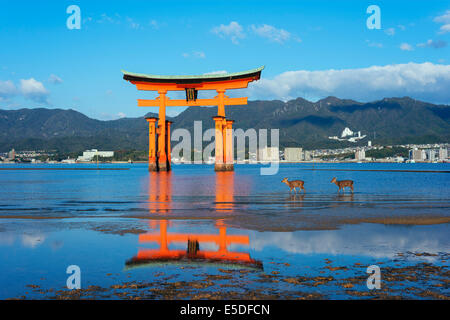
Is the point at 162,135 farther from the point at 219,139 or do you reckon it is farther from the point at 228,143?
the point at 228,143

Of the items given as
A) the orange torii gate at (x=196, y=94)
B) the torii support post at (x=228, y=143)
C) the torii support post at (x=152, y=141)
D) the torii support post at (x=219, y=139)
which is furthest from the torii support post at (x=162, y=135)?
the torii support post at (x=228, y=143)

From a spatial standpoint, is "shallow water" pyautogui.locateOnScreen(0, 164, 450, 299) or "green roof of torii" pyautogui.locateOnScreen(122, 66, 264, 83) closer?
"shallow water" pyautogui.locateOnScreen(0, 164, 450, 299)

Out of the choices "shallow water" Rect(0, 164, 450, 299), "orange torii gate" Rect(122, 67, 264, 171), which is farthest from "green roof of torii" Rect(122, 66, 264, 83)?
"shallow water" Rect(0, 164, 450, 299)

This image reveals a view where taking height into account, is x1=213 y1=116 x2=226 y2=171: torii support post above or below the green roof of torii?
below

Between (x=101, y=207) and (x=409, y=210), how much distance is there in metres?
14.6

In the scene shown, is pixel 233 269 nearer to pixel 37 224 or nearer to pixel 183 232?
pixel 183 232

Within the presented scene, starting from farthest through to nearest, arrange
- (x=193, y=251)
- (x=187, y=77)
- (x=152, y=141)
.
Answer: (x=152, y=141) < (x=187, y=77) < (x=193, y=251)

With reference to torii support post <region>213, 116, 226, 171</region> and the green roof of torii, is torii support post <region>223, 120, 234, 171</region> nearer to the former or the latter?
torii support post <region>213, 116, 226, 171</region>

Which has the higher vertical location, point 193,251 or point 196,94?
point 196,94

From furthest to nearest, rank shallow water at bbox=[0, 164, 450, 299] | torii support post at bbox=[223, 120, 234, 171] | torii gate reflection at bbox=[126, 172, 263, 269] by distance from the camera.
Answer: torii support post at bbox=[223, 120, 234, 171], torii gate reflection at bbox=[126, 172, 263, 269], shallow water at bbox=[0, 164, 450, 299]

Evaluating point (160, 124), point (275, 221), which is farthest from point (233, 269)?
point (160, 124)

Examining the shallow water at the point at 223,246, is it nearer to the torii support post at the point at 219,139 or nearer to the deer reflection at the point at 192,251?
the deer reflection at the point at 192,251

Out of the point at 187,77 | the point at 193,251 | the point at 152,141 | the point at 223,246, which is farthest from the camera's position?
the point at 152,141

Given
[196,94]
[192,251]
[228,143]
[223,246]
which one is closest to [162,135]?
[196,94]
